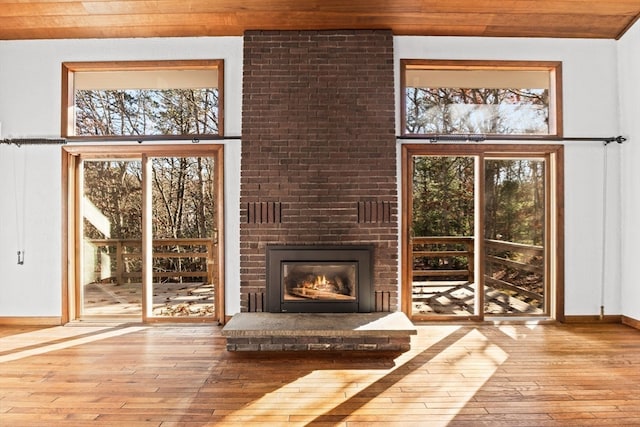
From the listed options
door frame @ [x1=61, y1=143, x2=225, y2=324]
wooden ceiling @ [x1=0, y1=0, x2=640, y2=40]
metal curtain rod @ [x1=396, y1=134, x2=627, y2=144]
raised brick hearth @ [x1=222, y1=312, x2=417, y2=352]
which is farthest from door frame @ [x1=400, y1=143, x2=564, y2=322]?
door frame @ [x1=61, y1=143, x2=225, y2=324]

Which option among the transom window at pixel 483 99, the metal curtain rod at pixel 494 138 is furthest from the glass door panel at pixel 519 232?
the transom window at pixel 483 99

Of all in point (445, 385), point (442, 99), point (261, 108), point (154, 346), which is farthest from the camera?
point (442, 99)

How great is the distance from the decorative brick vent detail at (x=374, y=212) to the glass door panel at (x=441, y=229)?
Result: 1.38 ft

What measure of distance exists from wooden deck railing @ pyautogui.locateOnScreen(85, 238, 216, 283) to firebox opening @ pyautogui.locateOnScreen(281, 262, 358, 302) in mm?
932

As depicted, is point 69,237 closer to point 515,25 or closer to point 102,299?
point 102,299

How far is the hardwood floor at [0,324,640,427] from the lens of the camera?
2371 millimetres

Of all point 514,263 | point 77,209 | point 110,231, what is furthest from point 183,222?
point 514,263

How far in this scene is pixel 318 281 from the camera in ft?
13.3

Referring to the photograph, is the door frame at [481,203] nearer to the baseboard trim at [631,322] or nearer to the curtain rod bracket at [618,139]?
the curtain rod bracket at [618,139]

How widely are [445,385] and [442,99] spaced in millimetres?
3034

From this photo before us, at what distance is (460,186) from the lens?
14.3ft

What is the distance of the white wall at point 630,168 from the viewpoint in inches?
163

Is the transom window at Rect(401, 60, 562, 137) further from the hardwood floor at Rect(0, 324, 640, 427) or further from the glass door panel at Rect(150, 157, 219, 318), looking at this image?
the glass door panel at Rect(150, 157, 219, 318)

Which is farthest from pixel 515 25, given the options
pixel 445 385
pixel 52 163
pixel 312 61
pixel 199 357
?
pixel 52 163
